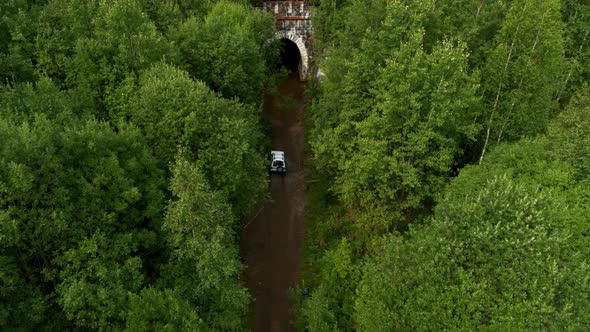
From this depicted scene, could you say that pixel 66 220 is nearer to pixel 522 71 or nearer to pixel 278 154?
pixel 278 154

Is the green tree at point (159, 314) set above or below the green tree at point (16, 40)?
below

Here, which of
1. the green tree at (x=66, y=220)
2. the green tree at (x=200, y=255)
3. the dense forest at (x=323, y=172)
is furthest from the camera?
the green tree at (x=200, y=255)

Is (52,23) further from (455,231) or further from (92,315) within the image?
(455,231)

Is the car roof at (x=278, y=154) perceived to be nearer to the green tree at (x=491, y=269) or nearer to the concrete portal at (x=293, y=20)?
the concrete portal at (x=293, y=20)

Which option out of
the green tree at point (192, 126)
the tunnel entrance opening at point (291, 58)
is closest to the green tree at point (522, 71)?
the green tree at point (192, 126)

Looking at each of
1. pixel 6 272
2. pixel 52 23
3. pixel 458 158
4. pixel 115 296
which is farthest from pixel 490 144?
pixel 52 23

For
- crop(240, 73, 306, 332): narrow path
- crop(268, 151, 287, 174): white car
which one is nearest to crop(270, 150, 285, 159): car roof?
crop(268, 151, 287, 174): white car

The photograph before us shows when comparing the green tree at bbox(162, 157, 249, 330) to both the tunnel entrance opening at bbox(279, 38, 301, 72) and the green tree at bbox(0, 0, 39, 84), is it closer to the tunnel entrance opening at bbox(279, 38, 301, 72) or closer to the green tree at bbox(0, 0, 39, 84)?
the green tree at bbox(0, 0, 39, 84)
